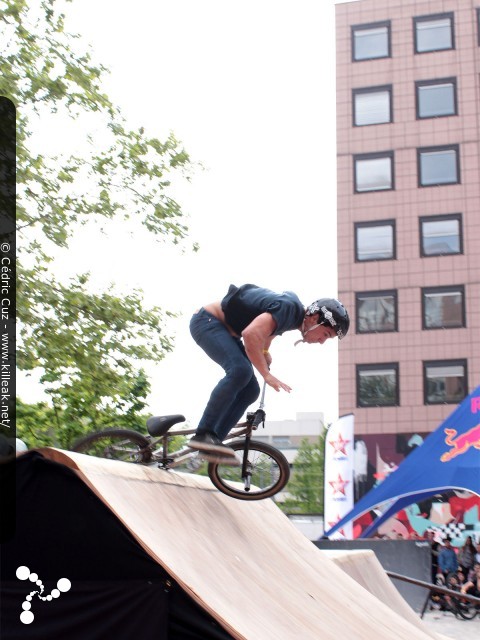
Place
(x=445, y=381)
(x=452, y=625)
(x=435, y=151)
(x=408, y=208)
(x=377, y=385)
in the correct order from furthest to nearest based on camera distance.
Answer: (x=435, y=151) → (x=408, y=208) → (x=377, y=385) → (x=445, y=381) → (x=452, y=625)

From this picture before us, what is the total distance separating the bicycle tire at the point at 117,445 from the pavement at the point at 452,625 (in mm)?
8764

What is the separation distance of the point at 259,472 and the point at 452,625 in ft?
40.0

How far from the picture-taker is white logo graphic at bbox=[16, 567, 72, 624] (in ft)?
15.0

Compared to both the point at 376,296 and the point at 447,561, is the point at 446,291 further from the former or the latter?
A: the point at 447,561

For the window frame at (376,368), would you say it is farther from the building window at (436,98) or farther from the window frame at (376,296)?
the building window at (436,98)

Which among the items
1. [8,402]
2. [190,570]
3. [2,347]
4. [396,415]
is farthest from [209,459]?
[396,415]

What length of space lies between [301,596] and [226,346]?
188cm

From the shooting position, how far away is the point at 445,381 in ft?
137

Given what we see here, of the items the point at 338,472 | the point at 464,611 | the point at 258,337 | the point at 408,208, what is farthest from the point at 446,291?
the point at 258,337

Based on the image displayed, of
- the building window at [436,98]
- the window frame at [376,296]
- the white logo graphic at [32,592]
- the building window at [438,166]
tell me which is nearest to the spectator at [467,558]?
the window frame at [376,296]

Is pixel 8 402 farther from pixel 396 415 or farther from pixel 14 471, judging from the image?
pixel 396 415

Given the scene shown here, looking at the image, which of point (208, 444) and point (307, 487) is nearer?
point (208, 444)

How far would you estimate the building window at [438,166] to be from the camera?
43688 millimetres

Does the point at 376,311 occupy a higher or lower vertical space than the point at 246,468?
higher
